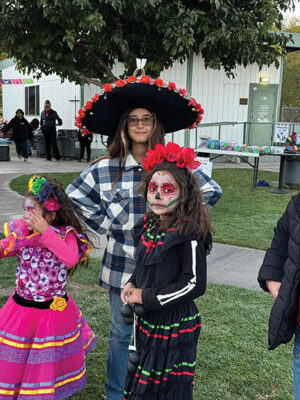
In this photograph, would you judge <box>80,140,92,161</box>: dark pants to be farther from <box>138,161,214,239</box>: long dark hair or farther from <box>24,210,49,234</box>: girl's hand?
<box>138,161,214,239</box>: long dark hair

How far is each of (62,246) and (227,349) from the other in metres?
1.74

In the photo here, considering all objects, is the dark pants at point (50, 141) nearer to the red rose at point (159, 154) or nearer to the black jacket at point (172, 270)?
the red rose at point (159, 154)

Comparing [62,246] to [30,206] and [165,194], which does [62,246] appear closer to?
[30,206]

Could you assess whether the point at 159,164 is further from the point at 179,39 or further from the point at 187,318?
the point at 179,39

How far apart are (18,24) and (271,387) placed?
710 cm

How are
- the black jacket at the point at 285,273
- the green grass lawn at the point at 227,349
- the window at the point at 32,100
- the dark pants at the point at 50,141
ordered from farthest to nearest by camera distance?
1. the window at the point at 32,100
2. the dark pants at the point at 50,141
3. the green grass lawn at the point at 227,349
4. the black jacket at the point at 285,273

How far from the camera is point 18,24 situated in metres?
7.93

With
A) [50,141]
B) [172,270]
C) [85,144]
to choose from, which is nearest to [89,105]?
[172,270]

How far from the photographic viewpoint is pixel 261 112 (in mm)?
17391

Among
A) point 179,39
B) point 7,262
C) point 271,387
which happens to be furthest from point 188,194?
point 179,39

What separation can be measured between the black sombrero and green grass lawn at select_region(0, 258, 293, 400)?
167 centimetres

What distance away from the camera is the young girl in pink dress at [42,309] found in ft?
7.88

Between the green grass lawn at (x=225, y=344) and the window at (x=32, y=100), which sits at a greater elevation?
the window at (x=32, y=100)

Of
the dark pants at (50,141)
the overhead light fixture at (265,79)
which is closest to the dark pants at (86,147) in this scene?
the dark pants at (50,141)
